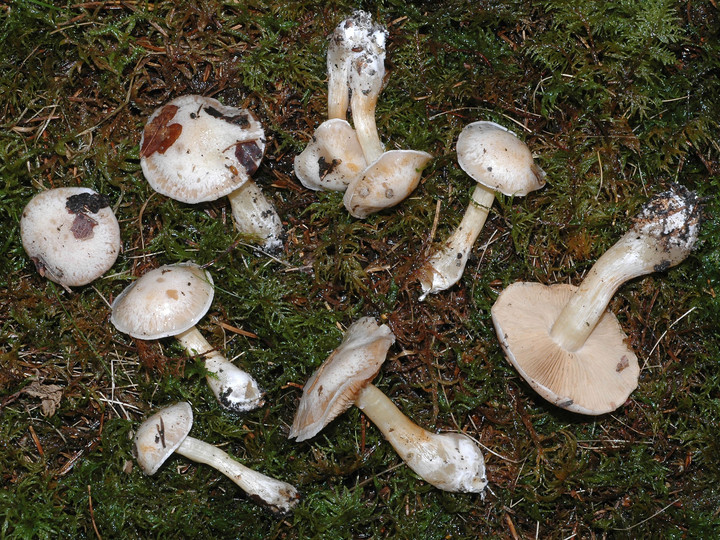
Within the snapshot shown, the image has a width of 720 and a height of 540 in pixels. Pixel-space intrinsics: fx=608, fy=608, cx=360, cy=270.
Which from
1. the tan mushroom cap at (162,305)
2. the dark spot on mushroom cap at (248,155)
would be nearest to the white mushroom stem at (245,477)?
the tan mushroom cap at (162,305)

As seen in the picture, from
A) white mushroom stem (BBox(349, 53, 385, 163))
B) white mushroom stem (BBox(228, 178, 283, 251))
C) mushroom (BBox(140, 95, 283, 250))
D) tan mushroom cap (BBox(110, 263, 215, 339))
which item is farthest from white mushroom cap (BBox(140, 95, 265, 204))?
white mushroom stem (BBox(349, 53, 385, 163))

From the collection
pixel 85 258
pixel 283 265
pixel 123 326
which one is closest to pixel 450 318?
pixel 283 265

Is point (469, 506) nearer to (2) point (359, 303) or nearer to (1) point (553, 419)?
(1) point (553, 419)

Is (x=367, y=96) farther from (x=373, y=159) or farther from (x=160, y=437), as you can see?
(x=160, y=437)

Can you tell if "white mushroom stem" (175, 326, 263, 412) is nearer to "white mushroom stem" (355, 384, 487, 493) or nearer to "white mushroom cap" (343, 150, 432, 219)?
"white mushroom stem" (355, 384, 487, 493)

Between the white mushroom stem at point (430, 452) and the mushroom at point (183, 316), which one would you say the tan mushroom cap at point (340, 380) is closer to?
the white mushroom stem at point (430, 452)

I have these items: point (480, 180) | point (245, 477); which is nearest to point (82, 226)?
point (245, 477)
